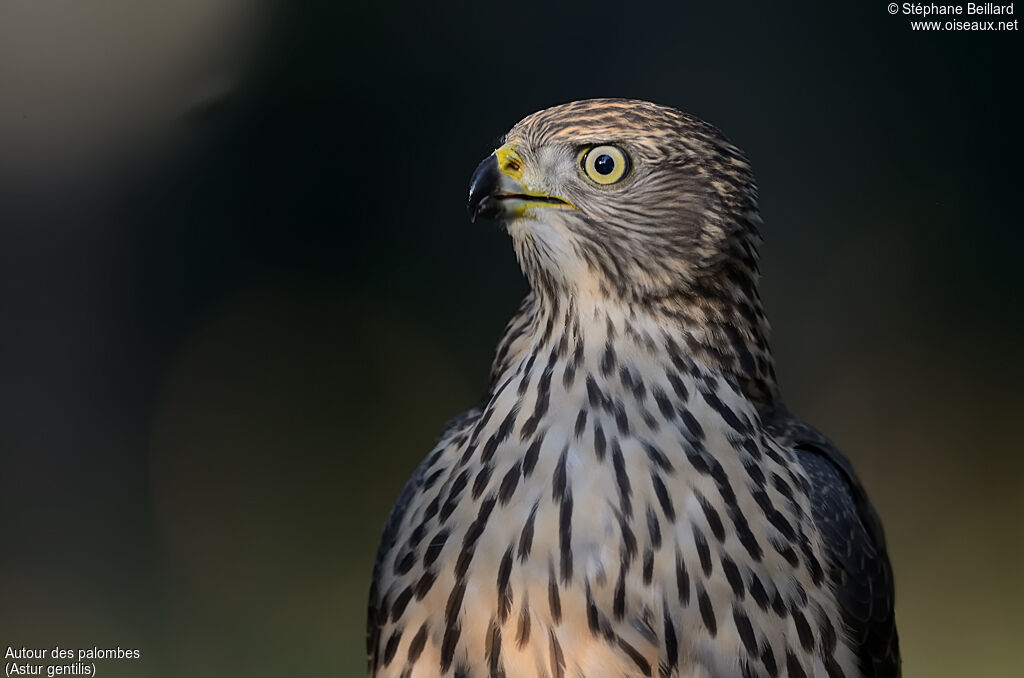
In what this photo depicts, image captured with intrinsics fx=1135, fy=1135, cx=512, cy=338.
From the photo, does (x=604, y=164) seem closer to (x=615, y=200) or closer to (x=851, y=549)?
(x=615, y=200)

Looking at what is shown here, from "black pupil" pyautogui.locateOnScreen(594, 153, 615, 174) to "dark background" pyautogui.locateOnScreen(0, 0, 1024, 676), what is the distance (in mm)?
2124

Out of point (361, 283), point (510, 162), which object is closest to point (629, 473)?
point (510, 162)

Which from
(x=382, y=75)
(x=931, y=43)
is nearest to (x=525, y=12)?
(x=382, y=75)

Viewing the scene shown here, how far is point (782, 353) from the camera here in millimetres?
4715

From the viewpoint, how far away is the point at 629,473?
2010 mm

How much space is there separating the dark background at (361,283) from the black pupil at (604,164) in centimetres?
212

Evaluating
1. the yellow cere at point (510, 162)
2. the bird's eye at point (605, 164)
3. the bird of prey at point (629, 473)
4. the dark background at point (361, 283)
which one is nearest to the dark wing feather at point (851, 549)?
the bird of prey at point (629, 473)

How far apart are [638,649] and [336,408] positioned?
2.88 m

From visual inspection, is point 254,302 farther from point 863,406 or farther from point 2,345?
point 863,406

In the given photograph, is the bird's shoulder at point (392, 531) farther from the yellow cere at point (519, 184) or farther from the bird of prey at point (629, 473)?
the yellow cere at point (519, 184)

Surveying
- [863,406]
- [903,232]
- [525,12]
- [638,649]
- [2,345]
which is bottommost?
[638,649]

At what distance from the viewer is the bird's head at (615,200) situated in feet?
7.00

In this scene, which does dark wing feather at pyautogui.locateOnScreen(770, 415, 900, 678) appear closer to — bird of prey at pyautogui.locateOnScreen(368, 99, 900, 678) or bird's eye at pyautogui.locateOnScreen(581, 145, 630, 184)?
bird of prey at pyautogui.locateOnScreen(368, 99, 900, 678)

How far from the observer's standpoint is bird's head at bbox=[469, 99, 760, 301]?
2.13 meters
